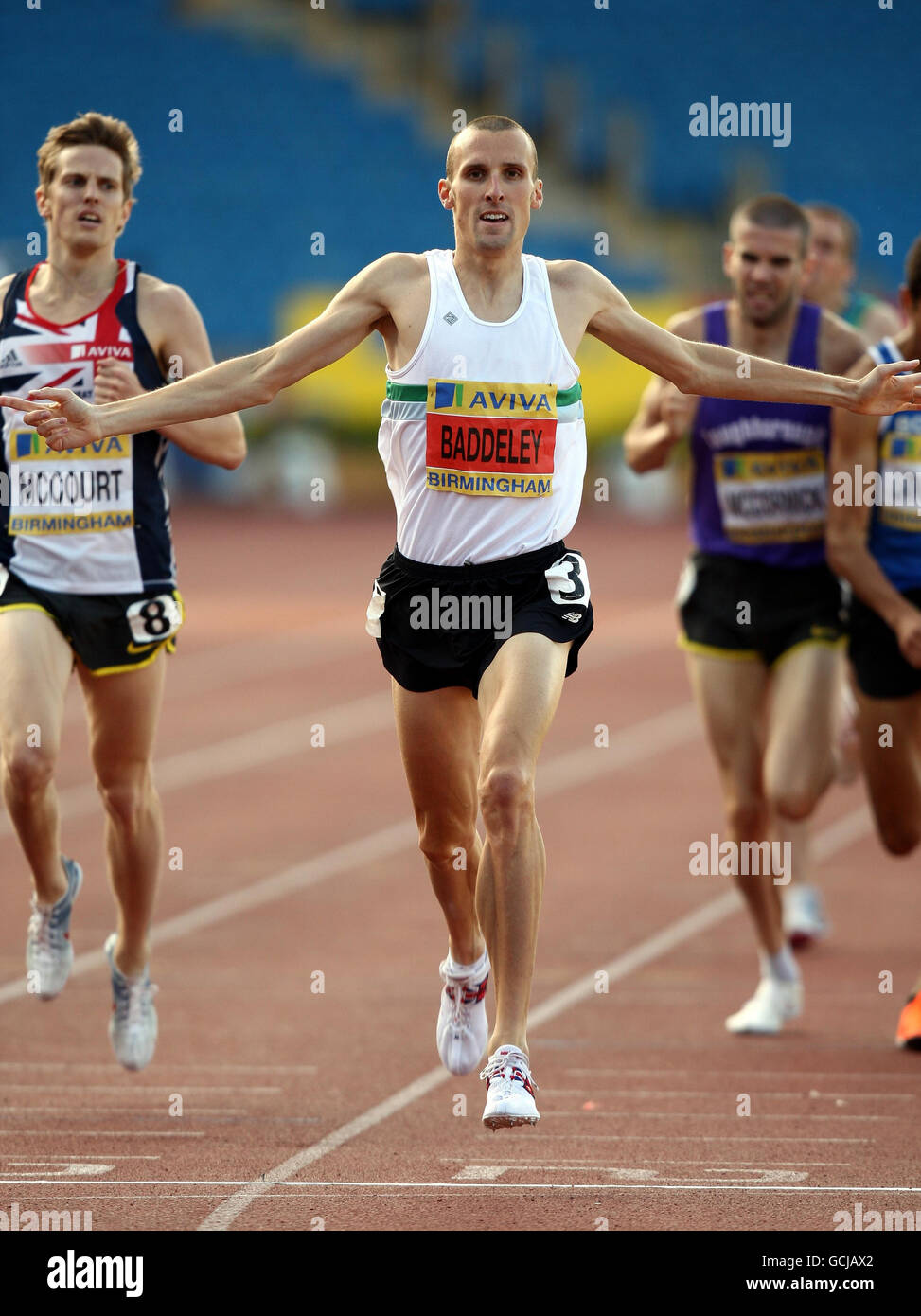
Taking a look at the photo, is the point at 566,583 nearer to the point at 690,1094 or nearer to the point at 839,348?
the point at 690,1094

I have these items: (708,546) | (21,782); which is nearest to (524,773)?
(21,782)

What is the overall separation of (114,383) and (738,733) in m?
2.88

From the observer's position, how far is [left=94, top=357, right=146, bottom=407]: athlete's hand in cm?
549

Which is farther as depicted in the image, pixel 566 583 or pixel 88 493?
pixel 88 493

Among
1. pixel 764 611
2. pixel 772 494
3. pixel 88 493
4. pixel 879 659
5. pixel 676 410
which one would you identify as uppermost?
pixel 676 410

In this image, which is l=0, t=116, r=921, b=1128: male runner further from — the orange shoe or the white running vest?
the orange shoe

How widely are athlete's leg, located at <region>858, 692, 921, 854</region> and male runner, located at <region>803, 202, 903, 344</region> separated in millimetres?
2311

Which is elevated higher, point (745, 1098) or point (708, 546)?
point (708, 546)

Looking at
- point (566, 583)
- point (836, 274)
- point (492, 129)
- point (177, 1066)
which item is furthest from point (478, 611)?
point (836, 274)

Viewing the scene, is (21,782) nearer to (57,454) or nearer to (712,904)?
(57,454)

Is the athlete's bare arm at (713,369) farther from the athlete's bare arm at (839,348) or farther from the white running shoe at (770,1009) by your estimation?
the white running shoe at (770,1009)

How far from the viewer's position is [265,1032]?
734 centimetres

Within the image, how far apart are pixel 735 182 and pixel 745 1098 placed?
1162 inches

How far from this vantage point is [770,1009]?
286 inches
